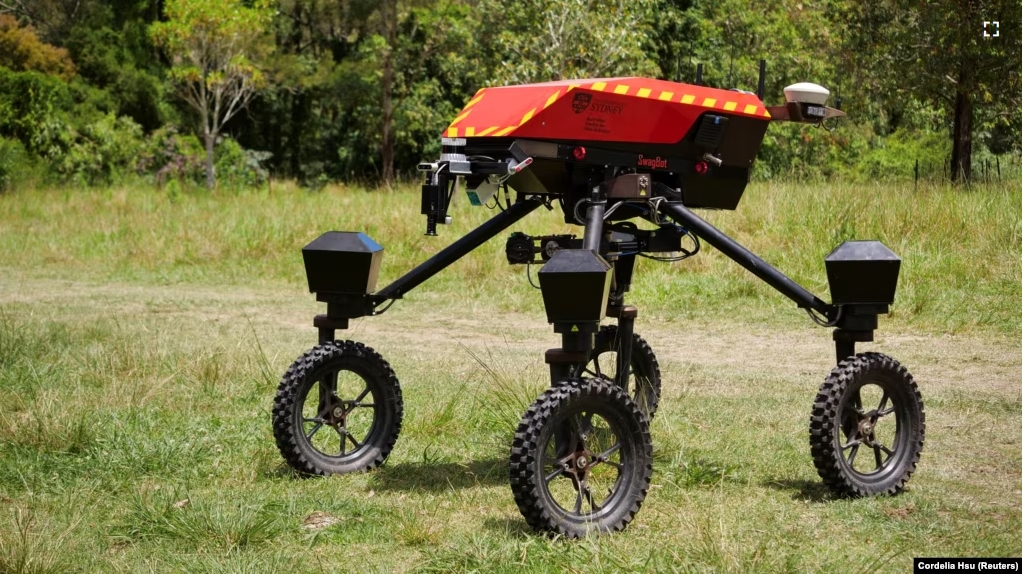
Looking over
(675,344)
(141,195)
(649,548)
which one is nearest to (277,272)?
(675,344)

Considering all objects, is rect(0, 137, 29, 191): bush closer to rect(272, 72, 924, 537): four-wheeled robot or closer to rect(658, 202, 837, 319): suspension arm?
rect(272, 72, 924, 537): four-wheeled robot

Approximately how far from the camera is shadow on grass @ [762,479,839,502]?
4695mm

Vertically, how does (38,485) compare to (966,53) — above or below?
below

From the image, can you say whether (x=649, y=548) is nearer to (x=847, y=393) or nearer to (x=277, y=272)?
(x=847, y=393)

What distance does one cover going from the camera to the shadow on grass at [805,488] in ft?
15.4

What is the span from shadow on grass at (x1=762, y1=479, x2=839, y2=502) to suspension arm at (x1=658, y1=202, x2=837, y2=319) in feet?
2.28

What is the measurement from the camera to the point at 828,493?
4.73 meters

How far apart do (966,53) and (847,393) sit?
41.2 ft

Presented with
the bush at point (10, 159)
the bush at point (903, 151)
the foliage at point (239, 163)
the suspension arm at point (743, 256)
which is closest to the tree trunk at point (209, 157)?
the foliage at point (239, 163)

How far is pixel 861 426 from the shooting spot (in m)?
4.68

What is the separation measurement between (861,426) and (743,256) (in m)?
0.80

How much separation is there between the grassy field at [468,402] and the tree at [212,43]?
16.2 m

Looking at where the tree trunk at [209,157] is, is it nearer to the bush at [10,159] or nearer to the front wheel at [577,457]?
the bush at [10,159]

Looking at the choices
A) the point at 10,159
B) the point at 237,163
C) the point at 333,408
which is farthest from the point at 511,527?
the point at 237,163
